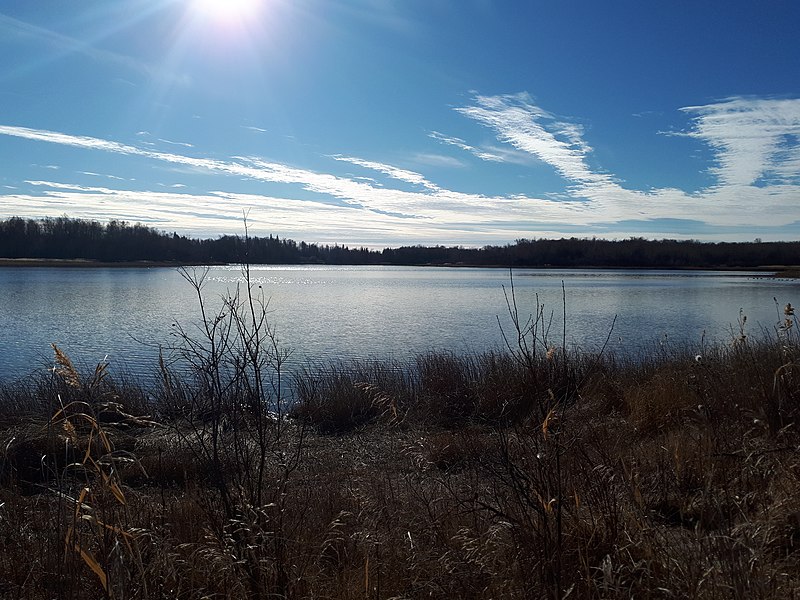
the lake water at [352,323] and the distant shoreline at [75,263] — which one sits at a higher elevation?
the distant shoreline at [75,263]

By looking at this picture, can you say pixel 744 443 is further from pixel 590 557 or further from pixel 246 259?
pixel 246 259

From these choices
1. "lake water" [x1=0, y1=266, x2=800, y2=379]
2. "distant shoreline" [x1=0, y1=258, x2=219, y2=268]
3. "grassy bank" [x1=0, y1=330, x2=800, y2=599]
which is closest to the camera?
"grassy bank" [x1=0, y1=330, x2=800, y2=599]

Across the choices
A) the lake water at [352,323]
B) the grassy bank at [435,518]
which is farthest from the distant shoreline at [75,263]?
the grassy bank at [435,518]

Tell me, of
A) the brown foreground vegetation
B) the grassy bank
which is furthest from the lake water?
the brown foreground vegetation

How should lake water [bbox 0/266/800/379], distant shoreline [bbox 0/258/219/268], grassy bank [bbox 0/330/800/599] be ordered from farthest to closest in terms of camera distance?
1. distant shoreline [bbox 0/258/219/268]
2. lake water [bbox 0/266/800/379]
3. grassy bank [bbox 0/330/800/599]

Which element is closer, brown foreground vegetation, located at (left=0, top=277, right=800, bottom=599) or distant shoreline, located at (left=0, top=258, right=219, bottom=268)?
brown foreground vegetation, located at (left=0, top=277, right=800, bottom=599)

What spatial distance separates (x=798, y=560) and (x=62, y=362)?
3976 millimetres

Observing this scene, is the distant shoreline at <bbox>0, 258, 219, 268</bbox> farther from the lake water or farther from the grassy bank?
the grassy bank

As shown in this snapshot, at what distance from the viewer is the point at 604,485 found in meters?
3.80

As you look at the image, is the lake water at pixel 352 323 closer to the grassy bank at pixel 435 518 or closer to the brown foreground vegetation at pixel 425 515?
the grassy bank at pixel 435 518

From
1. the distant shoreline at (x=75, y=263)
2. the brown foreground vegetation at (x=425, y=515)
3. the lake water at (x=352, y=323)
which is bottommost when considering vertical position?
the lake water at (x=352, y=323)

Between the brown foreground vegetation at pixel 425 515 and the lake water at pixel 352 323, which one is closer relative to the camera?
the brown foreground vegetation at pixel 425 515

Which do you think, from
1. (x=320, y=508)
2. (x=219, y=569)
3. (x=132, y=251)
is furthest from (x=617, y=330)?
(x=132, y=251)

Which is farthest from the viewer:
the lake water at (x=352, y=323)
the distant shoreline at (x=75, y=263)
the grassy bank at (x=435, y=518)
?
the distant shoreline at (x=75, y=263)
